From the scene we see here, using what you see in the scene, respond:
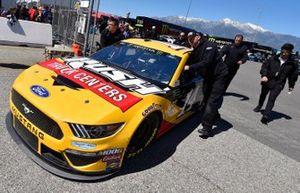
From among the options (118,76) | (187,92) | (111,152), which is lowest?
(111,152)

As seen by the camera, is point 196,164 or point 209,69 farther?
point 209,69

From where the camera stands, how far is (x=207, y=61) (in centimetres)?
536

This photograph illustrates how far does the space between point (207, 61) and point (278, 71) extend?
10.6ft

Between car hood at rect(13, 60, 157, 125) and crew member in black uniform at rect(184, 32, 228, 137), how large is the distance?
71.0 inches

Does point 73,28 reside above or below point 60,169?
below

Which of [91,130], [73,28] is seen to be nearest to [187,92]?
[91,130]

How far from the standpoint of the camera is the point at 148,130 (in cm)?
435

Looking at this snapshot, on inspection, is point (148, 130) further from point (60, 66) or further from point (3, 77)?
point (3, 77)

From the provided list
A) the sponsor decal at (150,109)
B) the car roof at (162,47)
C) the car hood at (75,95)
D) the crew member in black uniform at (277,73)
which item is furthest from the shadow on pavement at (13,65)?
the crew member in black uniform at (277,73)

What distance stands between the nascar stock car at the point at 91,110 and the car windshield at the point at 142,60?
2 cm

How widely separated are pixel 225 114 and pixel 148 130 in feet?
13.7

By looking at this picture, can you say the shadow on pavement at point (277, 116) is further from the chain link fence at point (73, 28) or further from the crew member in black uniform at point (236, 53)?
the chain link fence at point (73, 28)

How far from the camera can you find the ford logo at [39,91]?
146 inches

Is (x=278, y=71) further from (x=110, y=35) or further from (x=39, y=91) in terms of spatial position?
(x=39, y=91)
